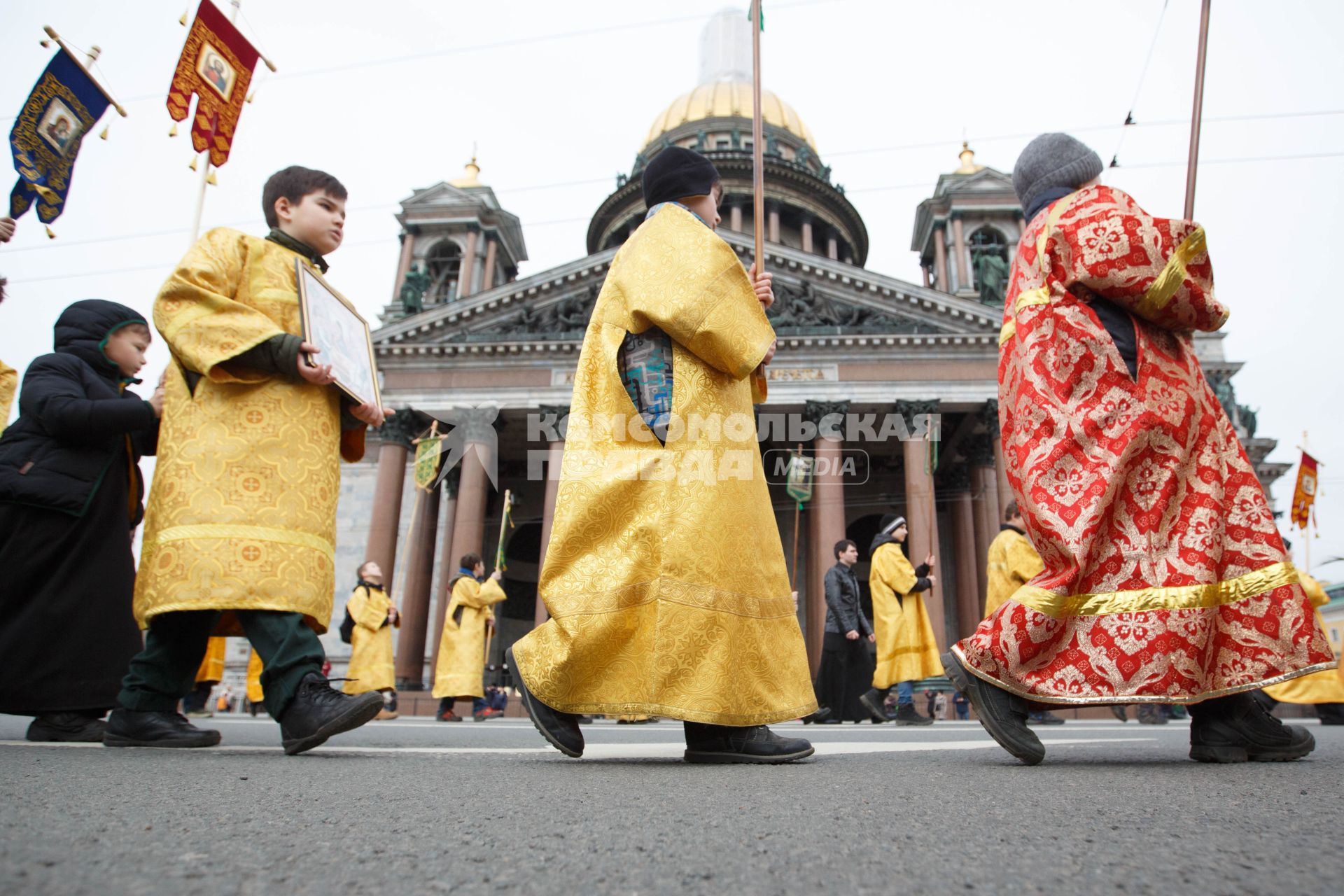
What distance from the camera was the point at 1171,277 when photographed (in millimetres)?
2557

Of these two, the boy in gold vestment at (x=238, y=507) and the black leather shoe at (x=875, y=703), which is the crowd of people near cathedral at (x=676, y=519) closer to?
the boy in gold vestment at (x=238, y=507)

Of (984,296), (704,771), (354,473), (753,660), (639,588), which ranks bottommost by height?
(704,771)

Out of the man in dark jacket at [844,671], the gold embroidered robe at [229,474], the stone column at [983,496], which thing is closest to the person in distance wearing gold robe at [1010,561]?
the man in dark jacket at [844,671]

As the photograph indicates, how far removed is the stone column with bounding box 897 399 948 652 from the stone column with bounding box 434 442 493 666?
9.36 metres

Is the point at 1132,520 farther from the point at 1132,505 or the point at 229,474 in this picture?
the point at 229,474

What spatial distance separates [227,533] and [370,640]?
24.7 feet

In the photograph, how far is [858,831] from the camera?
112 centimetres

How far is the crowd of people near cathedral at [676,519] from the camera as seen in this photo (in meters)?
2.36

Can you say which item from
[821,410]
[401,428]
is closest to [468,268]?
[401,428]

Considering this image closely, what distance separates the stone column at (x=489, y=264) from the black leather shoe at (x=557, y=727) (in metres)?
26.8

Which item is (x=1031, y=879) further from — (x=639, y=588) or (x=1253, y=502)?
(x=1253, y=502)

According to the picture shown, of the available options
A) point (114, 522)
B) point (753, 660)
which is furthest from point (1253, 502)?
point (114, 522)

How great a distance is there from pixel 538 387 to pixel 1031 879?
68.2ft

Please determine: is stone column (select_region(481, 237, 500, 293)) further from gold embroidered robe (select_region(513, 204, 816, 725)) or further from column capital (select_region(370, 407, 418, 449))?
gold embroidered robe (select_region(513, 204, 816, 725))
